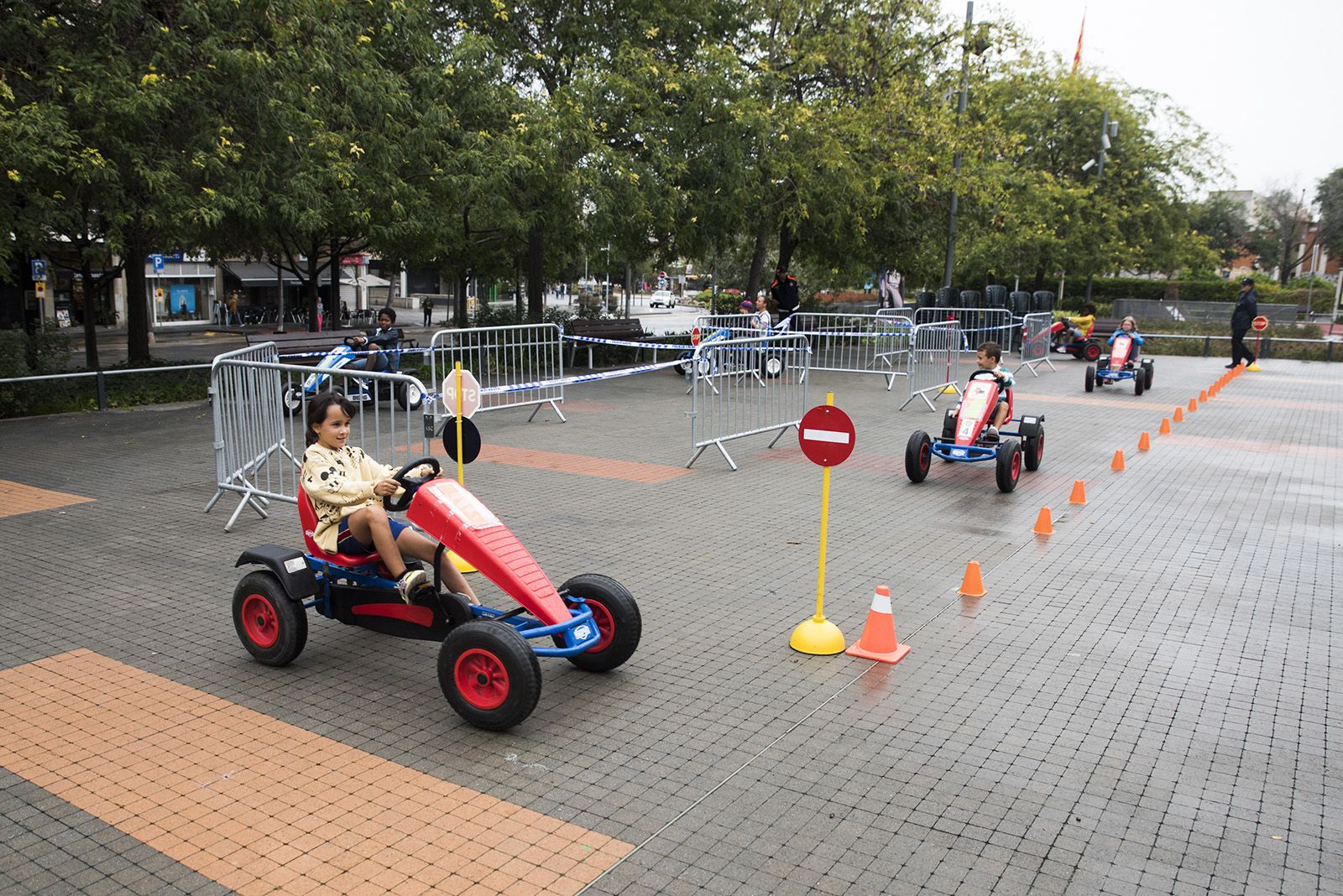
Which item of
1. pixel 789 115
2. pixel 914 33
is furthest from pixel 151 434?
pixel 914 33

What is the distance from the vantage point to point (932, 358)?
1770 cm

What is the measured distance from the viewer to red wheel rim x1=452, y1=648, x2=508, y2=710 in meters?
5.02

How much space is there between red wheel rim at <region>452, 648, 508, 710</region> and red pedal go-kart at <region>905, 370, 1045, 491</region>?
7.07m

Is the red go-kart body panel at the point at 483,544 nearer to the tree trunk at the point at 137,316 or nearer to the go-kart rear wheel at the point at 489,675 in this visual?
the go-kart rear wheel at the point at 489,675

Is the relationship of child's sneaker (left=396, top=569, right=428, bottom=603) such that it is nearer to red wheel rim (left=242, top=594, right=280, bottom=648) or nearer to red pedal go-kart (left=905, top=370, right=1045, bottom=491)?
red wheel rim (left=242, top=594, right=280, bottom=648)

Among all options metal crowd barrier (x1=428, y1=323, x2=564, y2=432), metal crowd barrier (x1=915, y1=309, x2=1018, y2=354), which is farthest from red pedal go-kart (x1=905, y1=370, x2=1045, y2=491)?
metal crowd barrier (x1=915, y1=309, x2=1018, y2=354)

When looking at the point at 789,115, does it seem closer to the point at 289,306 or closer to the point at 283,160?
the point at 283,160

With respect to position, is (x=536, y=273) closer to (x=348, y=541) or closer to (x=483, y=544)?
(x=348, y=541)

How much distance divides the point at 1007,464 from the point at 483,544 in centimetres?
687

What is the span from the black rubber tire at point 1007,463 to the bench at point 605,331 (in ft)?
40.8

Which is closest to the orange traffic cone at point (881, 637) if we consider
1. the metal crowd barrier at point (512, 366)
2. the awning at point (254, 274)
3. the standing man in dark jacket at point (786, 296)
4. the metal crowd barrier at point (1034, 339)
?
the metal crowd barrier at point (512, 366)

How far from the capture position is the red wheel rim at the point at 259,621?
5.88m

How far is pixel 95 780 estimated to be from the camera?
4.63 m

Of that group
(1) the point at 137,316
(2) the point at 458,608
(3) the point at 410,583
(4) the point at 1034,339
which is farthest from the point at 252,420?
(4) the point at 1034,339
